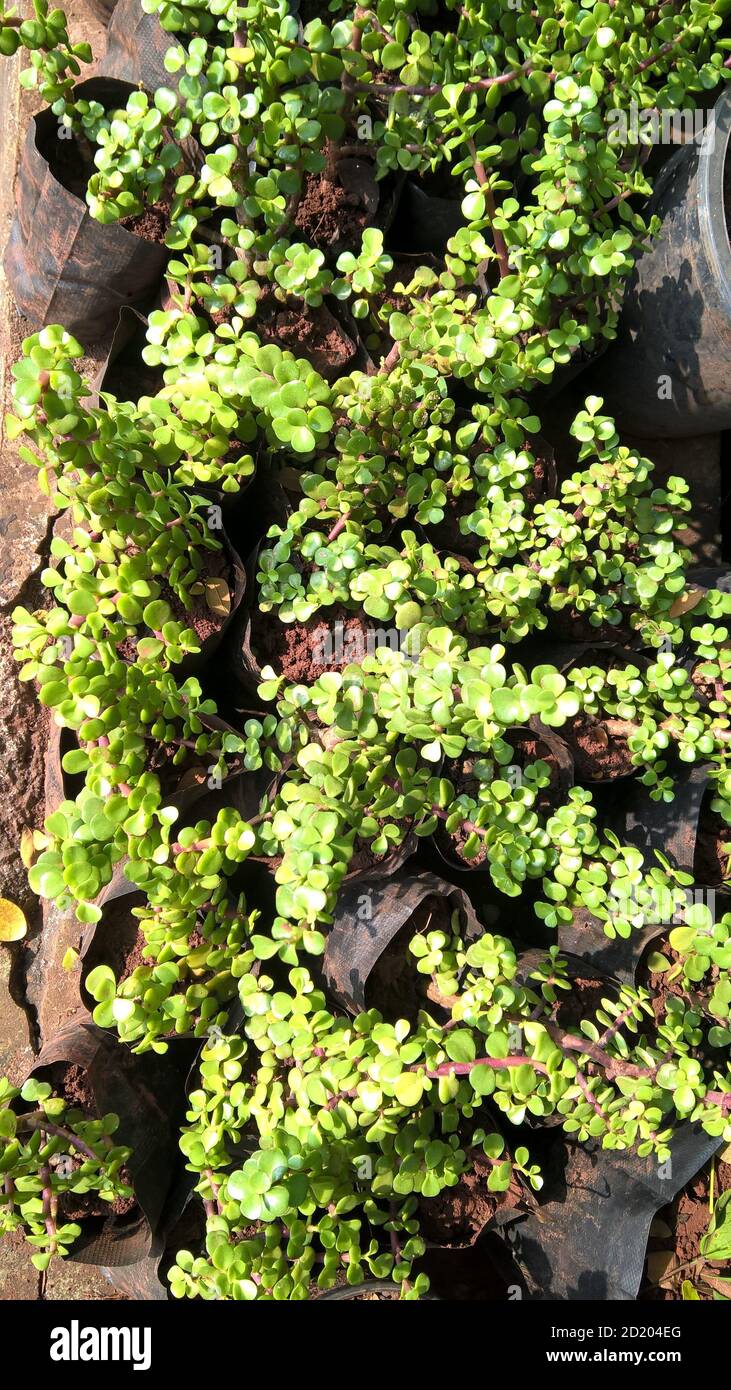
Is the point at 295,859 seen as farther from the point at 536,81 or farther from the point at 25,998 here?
the point at 536,81

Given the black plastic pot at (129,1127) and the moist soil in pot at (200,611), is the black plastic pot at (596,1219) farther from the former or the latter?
the moist soil in pot at (200,611)

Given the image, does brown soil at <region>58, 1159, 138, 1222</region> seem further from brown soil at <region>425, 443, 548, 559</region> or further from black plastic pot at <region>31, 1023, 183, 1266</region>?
brown soil at <region>425, 443, 548, 559</region>

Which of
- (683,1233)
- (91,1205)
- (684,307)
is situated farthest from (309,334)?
(683,1233)

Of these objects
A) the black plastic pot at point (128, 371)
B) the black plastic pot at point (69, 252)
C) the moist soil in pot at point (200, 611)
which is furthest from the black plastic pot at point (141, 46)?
the moist soil in pot at point (200, 611)

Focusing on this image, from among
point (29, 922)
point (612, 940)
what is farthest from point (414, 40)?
point (29, 922)

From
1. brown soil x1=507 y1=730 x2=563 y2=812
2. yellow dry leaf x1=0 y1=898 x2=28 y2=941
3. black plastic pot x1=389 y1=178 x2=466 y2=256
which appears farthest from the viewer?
yellow dry leaf x1=0 y1=898 x2=28 y2=941

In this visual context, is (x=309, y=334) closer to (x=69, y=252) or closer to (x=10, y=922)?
(x=69, y=252)

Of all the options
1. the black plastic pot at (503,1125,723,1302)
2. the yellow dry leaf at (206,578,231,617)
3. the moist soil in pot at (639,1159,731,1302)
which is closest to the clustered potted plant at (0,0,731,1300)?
the yellow dry leaf at (206,578,231,617)
